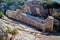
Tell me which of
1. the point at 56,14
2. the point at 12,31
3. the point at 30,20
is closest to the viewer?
the point at 12,31

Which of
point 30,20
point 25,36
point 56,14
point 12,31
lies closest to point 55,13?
point 56,14

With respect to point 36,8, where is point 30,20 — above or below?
below

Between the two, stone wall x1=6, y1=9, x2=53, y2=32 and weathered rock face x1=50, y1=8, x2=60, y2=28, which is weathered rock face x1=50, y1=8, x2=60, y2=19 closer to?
weathered rock face x1=50, y1=8, x2=60, y2=28

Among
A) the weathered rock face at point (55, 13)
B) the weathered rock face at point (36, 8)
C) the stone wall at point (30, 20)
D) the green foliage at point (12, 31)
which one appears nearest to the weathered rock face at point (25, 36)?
the green foliage at point (12, 31)

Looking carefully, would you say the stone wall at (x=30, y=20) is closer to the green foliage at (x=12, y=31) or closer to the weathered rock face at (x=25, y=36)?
the weathered rock face at (x=25, y=36)

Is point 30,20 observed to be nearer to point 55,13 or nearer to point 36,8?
point 36,8

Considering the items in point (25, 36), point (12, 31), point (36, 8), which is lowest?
point (25, 36)

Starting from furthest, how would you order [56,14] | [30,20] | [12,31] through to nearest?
[56,14]
[30,20]
[12,31]

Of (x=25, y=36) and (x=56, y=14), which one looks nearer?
(x=25, y=36)

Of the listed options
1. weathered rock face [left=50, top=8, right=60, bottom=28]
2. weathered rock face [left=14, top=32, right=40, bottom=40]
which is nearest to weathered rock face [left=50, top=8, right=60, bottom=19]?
weathered rock face [left=50, top=8, right=60, bottom=28]

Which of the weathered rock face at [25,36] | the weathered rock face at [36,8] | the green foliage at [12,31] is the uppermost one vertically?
the weathered rock face at [36,8]

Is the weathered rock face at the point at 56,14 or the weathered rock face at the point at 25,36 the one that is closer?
the weathered rock face at the point at 25,36

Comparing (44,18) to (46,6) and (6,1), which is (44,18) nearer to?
(46,6)

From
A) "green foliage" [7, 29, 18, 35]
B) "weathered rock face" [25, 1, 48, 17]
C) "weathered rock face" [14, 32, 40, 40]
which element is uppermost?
"weathered rock face" [25, 1, 48, 17]
